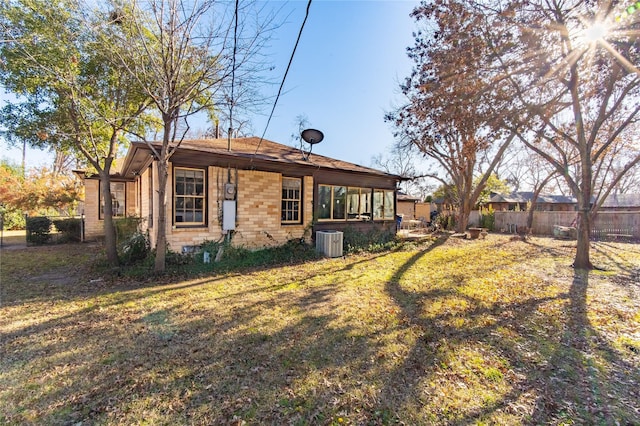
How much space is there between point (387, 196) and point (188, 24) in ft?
31.0

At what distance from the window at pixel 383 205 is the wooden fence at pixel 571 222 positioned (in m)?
10.7

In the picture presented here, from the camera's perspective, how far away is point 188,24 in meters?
5.78

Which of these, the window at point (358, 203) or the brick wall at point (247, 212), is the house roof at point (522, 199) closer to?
the window at point (358, 203)

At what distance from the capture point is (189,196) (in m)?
7.65

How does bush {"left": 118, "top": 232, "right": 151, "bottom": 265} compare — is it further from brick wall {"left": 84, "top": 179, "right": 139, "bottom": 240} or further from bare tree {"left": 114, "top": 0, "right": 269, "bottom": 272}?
brick wall {"left": 84, "top": 179, "right": 139, "bottom": 240}

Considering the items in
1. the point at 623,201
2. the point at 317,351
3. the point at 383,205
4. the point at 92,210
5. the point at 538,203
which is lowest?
the point at 317,351

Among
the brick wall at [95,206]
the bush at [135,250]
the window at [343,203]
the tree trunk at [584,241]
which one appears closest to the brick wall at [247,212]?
the bush at [135,250]

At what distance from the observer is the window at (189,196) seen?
7441 mm

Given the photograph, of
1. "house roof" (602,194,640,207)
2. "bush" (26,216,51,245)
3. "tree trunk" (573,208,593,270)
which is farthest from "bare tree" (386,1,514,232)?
"house roof" (602,194,640,207)

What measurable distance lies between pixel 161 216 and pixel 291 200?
13.9 ft

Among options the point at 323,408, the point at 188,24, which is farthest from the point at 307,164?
the point at 323,408

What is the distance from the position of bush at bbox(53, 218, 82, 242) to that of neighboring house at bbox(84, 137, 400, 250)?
0.94 m

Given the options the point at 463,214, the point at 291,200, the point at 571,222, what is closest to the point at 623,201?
the point at 571,222

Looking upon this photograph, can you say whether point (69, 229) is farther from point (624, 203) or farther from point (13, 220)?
point (624, 203)
